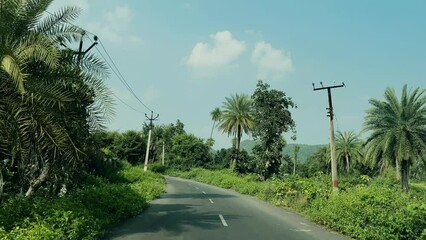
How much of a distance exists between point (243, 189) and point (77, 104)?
90.9ft

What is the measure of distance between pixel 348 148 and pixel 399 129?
37640 millimetres

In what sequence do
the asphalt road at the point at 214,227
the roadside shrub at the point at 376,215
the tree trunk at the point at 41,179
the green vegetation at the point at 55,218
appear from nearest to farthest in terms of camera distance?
the green vegetation at the point at 55,218 → the roadside shrub at the point at 376,215 → the asphalt road at the point at 214,227 → the tree trunk at the point at 41,179

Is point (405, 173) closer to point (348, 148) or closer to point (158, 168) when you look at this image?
point (348, 148)

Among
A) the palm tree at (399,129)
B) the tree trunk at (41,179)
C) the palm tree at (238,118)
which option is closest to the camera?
the tree trunk at (41,179)

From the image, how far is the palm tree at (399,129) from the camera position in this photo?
32312mm

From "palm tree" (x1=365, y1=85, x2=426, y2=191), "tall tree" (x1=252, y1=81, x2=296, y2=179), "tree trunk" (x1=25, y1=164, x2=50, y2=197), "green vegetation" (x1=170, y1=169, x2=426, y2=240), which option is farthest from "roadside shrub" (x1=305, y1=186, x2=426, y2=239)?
"tall tree" (x1=252, y1=81, x2=296, y2=179)

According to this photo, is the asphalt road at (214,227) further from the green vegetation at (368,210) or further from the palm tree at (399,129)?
the palm tree at (399,129)

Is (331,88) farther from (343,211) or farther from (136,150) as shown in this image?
(136,150)

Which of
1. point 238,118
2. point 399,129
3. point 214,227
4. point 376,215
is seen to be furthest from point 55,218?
point 238,118

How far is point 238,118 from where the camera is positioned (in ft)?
206

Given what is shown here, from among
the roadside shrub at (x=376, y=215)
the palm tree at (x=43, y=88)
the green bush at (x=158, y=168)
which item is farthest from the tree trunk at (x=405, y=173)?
the green bush at (x=158, y=168)

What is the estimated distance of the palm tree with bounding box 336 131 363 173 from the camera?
69.2 meters

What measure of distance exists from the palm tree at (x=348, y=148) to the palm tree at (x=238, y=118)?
55.0 ft

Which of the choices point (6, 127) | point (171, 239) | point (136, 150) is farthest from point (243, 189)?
point (136, 150)
